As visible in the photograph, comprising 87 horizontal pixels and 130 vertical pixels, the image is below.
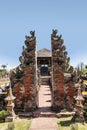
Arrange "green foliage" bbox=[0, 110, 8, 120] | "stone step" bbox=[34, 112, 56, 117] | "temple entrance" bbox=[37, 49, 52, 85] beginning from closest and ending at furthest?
1. "green foliage" bbox=[0, 110, 8, 120]
2. "stone step" bbox=[34, 112, 56, 117]
3. "temple entrance" bbox=[37, 49, 52, 85]

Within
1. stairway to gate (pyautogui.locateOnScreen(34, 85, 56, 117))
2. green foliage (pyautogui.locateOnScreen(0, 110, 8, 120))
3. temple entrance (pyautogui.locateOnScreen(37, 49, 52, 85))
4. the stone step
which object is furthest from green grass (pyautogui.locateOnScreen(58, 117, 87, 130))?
temple entrance (pyautogui.locateOnScreen(37, 49, 52, 85))

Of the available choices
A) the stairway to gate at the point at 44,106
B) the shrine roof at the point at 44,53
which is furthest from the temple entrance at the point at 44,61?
the stairway to gate at the point at 44,106

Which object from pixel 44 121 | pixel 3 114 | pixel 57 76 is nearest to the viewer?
pixel 44 121

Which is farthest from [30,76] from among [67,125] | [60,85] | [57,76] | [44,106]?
[67,125]

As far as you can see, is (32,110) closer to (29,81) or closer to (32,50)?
(29,81)

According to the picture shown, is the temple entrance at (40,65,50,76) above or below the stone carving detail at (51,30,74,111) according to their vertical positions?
above

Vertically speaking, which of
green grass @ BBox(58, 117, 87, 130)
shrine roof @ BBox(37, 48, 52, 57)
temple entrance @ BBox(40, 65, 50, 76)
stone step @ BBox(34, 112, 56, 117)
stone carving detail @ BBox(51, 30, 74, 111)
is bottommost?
green grass @ BBox(58, 117, 87, 130)

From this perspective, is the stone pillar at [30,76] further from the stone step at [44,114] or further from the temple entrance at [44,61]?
the temple entrance at [44,61]

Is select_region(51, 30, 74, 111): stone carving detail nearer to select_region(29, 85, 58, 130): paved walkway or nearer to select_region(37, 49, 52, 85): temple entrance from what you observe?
Result: select_region(29, 85, 58, 130): paved walkway

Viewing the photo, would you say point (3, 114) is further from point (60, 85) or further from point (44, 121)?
point (60, 85)

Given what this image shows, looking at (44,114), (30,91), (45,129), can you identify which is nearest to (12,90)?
(30,91)

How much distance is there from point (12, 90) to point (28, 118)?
9.40ft

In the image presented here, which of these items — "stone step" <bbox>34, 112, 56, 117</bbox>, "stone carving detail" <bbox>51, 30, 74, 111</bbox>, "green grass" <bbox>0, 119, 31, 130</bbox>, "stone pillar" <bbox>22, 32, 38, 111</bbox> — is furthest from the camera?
"stone pillar" <bbox>22, 32, 38, 111</bbox>

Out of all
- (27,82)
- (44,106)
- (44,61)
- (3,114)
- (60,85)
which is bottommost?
(3,114)
